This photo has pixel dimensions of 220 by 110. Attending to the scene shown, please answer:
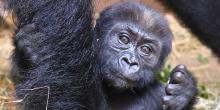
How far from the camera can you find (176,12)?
4262mm

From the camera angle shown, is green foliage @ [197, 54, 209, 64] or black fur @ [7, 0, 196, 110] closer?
black fur @ [7, 0, 196, 110]

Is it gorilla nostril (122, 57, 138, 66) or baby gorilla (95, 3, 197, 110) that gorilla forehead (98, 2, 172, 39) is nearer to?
baby gorilla (95, 3, 197, 110)

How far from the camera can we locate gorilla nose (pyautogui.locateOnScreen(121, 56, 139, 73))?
2.99m

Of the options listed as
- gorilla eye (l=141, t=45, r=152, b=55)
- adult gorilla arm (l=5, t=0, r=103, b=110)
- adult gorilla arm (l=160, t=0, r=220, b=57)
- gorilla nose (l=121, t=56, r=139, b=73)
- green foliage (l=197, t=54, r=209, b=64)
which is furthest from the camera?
green foliage (l=197, t=54, r=209, b=64)

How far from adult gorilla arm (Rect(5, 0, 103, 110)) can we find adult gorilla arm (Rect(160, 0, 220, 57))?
1.49m

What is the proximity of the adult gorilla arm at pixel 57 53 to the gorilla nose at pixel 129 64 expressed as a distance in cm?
25

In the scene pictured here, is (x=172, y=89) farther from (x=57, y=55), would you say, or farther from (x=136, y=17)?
(x=57, y=55)

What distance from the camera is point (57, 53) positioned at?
2.69m

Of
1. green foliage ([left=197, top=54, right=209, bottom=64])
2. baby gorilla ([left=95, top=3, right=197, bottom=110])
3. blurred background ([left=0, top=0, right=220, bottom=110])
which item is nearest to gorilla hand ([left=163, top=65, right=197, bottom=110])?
baby gorilla ([left=95, top=3, right=197, bottom=110])

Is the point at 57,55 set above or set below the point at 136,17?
below

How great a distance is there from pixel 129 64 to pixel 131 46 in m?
0.23

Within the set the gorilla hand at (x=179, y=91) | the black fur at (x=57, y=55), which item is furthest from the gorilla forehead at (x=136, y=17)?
the black fur at (x=57, y=55)

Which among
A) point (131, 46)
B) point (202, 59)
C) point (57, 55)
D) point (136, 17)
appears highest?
point (202, 59)

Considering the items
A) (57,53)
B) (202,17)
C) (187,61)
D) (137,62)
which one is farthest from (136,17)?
(187,61)
